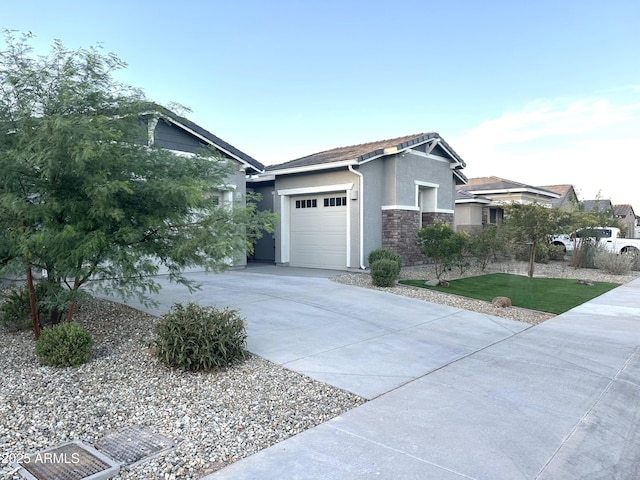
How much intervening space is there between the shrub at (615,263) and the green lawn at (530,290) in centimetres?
293

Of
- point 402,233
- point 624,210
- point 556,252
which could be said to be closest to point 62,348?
point 402,233

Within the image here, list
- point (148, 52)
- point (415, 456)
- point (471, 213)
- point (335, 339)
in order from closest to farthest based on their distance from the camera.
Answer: point (415, 456), point (335, 339), point (148, 52), point (471, 213)

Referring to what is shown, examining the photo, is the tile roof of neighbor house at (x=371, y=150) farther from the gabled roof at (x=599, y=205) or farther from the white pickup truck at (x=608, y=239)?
the gabled roof at (x=599, y=205)

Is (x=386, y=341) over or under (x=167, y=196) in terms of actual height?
under

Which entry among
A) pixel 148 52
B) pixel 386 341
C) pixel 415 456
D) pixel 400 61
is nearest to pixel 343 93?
pixel 400 61

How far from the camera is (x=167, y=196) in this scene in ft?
17.4

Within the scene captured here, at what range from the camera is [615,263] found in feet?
55.7

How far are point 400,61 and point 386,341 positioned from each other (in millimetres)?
11313

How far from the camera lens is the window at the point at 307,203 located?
52.8 ft

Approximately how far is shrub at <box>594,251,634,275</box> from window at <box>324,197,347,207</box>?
35.2ft

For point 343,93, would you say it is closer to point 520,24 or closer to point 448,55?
point 448,55

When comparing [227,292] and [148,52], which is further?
[148,52]

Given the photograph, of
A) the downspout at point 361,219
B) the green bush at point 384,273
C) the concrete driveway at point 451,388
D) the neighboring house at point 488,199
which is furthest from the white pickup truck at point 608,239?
the green bush at point 384,273

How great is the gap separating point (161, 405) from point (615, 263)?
1798 cm
